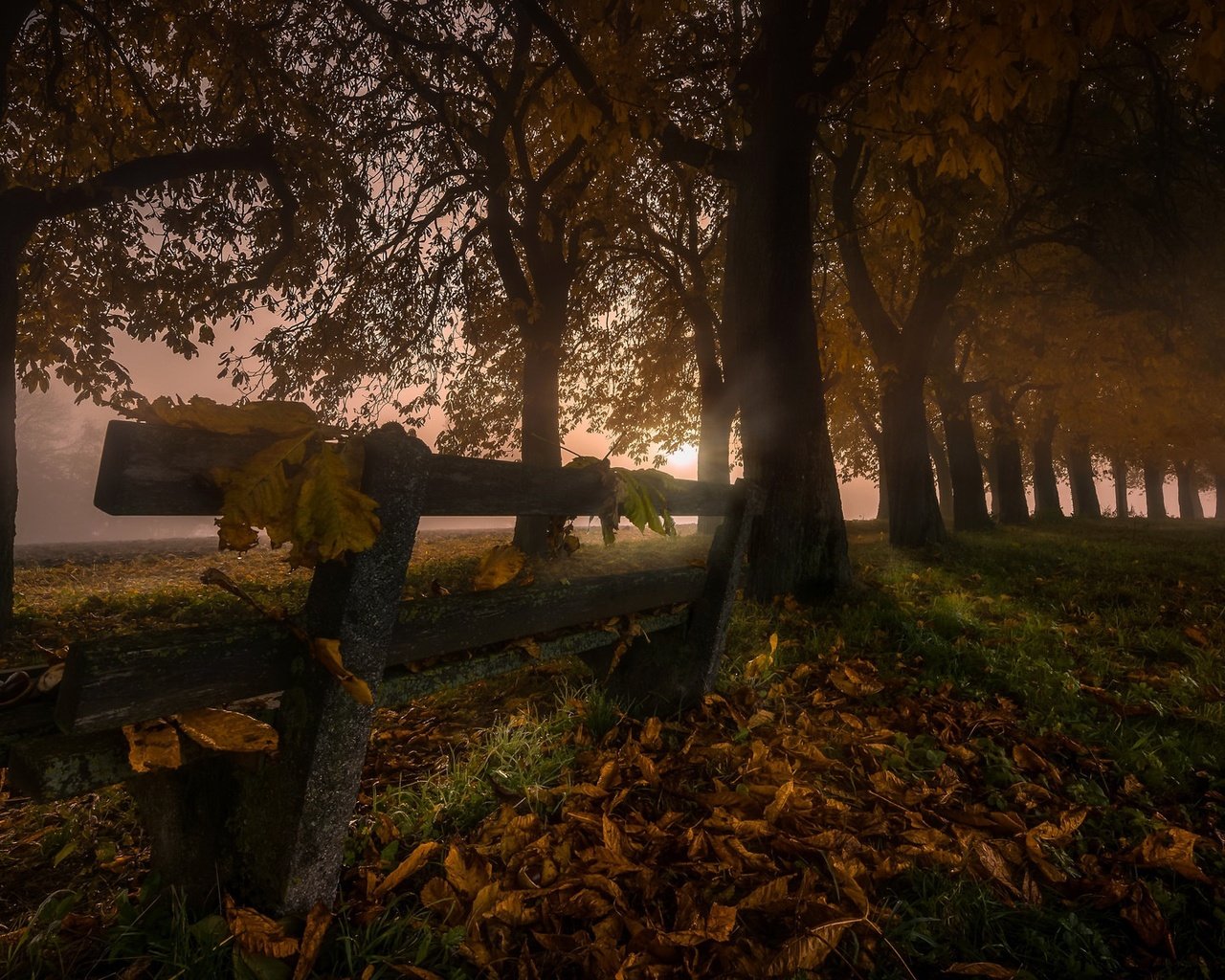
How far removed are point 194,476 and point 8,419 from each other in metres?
6.25

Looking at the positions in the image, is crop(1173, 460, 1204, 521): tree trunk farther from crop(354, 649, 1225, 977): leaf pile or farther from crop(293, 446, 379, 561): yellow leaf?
crop(293, 446, 379, 561): yellow leaf

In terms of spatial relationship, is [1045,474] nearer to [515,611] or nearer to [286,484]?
[515,611]

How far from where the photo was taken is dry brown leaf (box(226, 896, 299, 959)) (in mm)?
1428

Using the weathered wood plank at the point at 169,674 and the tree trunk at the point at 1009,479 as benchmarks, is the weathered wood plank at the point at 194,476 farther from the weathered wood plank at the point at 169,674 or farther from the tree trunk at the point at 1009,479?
the tree trunk at the point at 1009,479

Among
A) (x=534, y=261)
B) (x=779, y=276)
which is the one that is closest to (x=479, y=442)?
(x=534, y=261)

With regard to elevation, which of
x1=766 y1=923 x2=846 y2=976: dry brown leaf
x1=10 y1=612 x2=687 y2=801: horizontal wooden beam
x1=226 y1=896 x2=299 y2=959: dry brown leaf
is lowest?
x1=766 y1=923 x2=846 y2=976: dry brown leaf

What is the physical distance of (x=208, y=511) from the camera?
1.29 meters

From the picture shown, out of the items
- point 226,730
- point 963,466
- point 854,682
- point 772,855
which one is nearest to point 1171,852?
point 772,855

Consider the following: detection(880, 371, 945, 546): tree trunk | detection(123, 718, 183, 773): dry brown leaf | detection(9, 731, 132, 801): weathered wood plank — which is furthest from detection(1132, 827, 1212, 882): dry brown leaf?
detection(880, 371, 945, 546): tree trunk

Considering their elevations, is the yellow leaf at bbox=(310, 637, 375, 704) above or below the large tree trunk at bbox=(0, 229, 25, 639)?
below

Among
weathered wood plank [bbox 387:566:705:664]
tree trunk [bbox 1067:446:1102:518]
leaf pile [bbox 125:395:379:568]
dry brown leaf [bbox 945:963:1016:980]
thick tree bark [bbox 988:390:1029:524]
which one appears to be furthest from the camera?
tree trunk [bbox 1067:446:1102:518]

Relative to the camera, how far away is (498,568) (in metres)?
2.08

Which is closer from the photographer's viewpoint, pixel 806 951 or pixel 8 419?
pixel 806 951

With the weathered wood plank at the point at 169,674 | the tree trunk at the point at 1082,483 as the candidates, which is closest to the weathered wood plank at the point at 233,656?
the weathered wood plank at the point at 169,674
